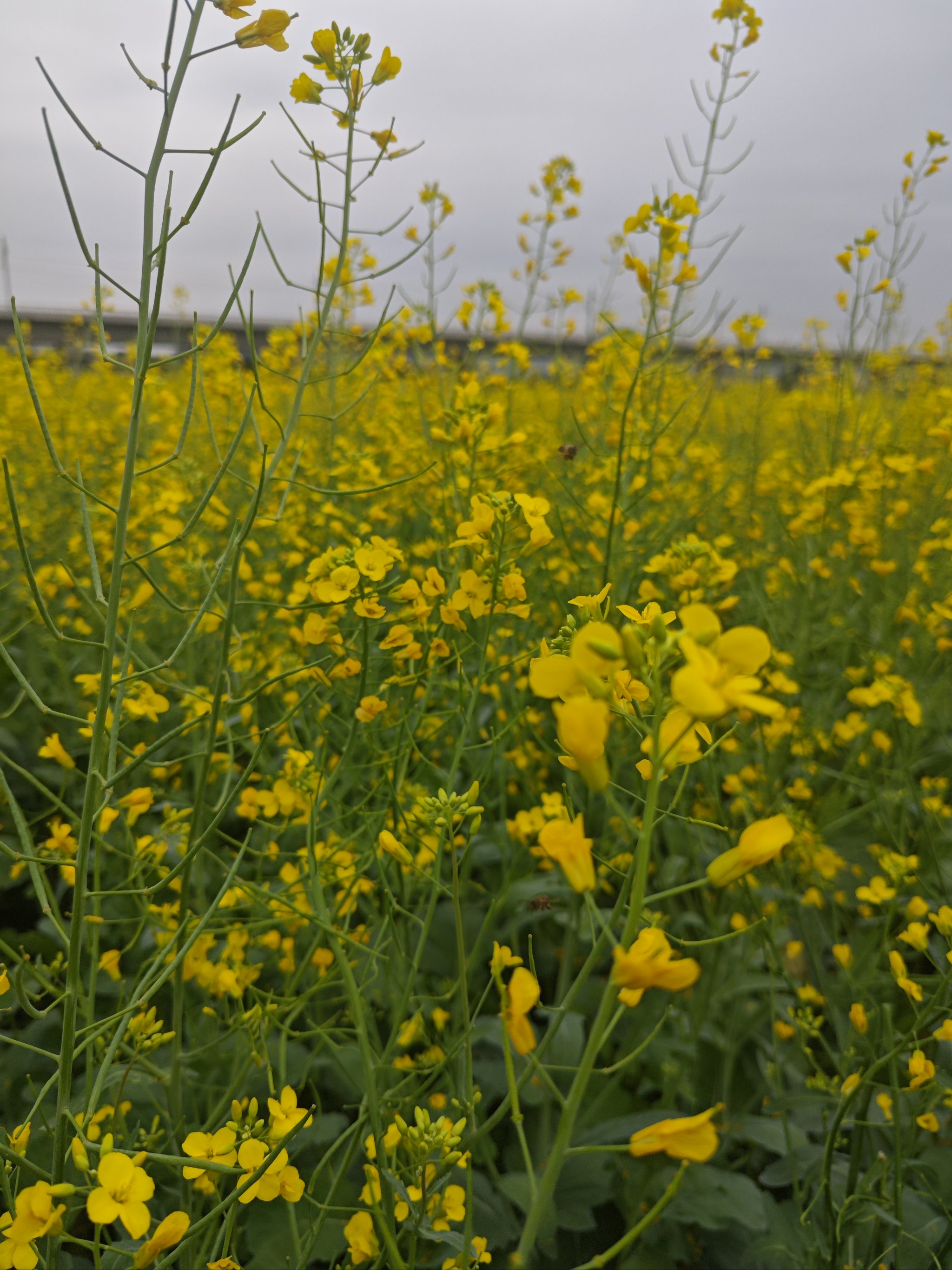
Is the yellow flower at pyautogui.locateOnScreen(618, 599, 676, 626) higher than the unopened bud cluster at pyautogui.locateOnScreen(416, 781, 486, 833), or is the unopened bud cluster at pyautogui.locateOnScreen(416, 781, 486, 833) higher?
the yellow flower at pyautogui.locateOnScreen(618, 599, 676, 626)

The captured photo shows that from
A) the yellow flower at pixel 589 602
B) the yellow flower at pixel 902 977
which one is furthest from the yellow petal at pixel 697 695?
the yellow flower at pixel 902 977

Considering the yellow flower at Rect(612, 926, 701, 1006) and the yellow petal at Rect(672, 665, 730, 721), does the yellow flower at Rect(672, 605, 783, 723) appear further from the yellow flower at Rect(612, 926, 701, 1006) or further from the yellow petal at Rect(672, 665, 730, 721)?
the yellow flower at Rect(612, 926, 701, 1006)

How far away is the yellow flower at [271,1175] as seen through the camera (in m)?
0.80

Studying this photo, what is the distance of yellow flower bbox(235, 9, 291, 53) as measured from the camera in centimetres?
88

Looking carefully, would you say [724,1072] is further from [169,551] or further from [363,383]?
[363,383]

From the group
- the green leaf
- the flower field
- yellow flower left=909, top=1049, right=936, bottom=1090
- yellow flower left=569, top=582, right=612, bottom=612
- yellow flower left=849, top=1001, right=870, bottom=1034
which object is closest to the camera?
the flower field

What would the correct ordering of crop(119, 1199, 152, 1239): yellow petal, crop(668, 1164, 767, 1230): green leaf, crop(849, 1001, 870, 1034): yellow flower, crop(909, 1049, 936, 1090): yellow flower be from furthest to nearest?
crop(668, 1164, 767, 1230): green leaf
crop(849, 1001, 870, 1034): yellow flower
crop(909, 1049, 936, 1090): yellow flower
crop(119, 1199, 152, 1239): yellow petal

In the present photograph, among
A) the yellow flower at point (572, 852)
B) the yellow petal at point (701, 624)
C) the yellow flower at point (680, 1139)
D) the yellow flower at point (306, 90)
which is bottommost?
the yellow flower at point (680, 1139)

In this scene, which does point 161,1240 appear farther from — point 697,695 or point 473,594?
point 473,594

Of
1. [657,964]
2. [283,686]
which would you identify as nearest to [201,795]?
[657,964]

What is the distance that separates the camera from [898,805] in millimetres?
2457

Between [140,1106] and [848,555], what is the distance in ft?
9.69

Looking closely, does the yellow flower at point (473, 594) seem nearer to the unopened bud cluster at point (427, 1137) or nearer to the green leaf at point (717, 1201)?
the unopened bud cluster at point (427, 1137)

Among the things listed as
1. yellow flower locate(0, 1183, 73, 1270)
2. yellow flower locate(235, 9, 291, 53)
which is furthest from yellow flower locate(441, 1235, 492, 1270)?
yellow flower locate(235, 9, 291, 53)
